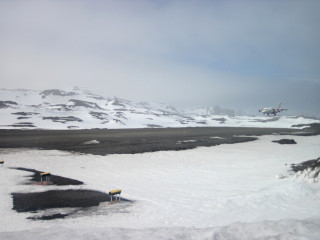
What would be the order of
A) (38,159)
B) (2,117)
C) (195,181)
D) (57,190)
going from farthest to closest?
1. (2,117)
2. (38,159)
3. (195,181)
4. (57,190)

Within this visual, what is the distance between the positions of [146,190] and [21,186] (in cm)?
884

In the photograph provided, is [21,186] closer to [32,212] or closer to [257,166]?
[32,212]

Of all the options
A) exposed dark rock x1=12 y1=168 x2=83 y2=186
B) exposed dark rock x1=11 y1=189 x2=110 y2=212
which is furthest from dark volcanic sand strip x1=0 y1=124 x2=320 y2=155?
exposed dark rock x1=11 y1=189 x2=110 y2=212

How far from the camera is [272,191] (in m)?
16.1

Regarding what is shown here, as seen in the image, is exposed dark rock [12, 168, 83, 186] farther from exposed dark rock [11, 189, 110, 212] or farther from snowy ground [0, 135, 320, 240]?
exposed dark rock [11, 189, 110, 212]

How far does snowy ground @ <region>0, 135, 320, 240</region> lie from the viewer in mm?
9641

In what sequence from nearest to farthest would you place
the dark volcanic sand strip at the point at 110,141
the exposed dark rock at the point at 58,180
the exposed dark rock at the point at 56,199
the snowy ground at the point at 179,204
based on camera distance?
the snowy ground at the point at 179,204, the exposed dark rock at the point at 56,199, the exposed dark rock at the point at 58,180, the dark volcanic sand strip at the point at 110,141

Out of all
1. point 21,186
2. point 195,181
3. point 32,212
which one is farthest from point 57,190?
point 195,181

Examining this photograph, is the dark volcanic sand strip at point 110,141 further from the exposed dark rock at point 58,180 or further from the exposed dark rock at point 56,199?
the exposed dark rock at point 56,199

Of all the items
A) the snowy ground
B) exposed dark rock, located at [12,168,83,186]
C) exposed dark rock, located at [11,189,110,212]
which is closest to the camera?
the snowy ground

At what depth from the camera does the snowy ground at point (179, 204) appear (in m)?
9.64

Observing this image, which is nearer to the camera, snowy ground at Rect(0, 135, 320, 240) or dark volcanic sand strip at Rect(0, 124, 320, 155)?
snowy ground at Rect(0, 135, 320, 240)

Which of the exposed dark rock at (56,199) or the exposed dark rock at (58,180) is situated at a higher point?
the exposed dark rock at (58,180)

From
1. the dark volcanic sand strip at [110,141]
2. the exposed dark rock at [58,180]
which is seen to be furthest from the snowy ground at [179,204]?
the dark volcanic sand strip at [110,141]
